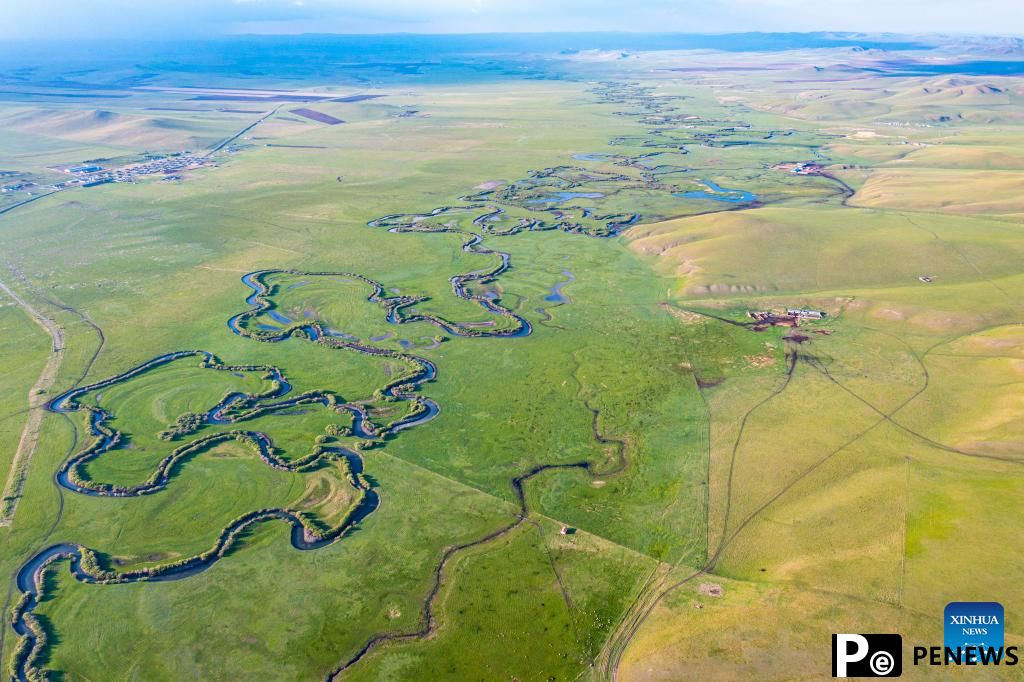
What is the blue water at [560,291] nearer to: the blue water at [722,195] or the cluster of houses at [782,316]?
the cluster of houses at [782,316]

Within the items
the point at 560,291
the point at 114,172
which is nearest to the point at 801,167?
the point at 560,291

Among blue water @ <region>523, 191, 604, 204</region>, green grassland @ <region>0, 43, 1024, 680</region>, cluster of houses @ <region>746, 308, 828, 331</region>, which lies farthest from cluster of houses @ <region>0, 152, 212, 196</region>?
cluster of houses @ <region>746, 308, 828, 331</region>

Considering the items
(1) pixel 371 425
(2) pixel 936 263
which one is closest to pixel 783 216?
(2) pixel 936 263

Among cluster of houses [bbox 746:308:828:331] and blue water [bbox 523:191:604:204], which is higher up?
blue water [bbox 523:191:604:204]


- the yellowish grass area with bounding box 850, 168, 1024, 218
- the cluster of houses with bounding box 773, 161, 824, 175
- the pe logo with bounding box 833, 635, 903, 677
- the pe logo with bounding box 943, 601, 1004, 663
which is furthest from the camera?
the cluster of houses with bounding box 773, 161, 824, 175

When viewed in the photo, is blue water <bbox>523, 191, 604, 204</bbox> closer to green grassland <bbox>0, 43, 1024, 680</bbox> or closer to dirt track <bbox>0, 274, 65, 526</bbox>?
green grassland <bbox>0, 43, 1024, 680</bbox>

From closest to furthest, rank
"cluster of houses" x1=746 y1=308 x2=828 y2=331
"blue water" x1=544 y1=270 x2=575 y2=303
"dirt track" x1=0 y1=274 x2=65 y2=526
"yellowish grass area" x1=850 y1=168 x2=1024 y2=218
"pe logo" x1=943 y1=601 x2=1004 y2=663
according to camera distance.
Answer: "pe logo" x1=943 y1=601 x2=1004 y2=663 < "dirt track" x1=0 y1=274 x2=65 y2=526 < "cluster of houses" x1=746 y1=308 x2=828 y2=331 < "blue water" x1=544 y1=270 x2=575 y2=303 < "yellowish grass area" x1=850 y1=168 x2=1024 y2=218

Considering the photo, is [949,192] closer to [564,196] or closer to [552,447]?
[564,196]

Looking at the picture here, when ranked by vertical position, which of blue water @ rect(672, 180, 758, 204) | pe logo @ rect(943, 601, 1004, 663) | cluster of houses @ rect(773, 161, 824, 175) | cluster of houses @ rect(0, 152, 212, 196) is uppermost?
cluster of houses @ rect(0, 152, 212, 196)
